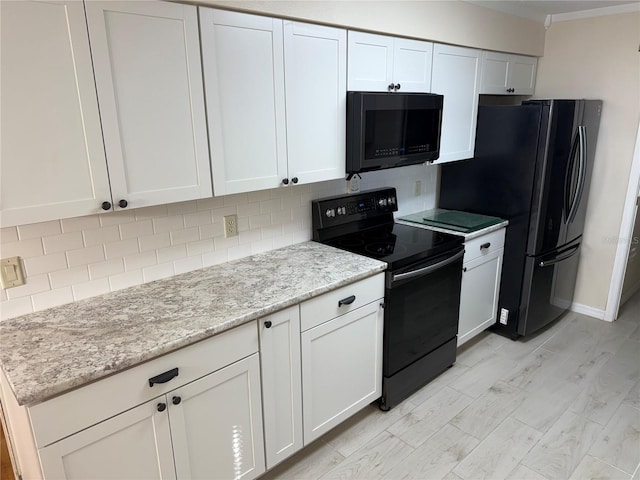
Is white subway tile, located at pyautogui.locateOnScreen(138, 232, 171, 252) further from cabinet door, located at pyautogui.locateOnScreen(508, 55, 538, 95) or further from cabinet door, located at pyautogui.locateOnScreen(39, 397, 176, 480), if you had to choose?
cabinet door, located at pyautogui.locateOnScreen(508, 55, 538, 95)

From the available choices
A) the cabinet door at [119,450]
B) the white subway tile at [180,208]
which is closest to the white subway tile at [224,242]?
the white subway tile at [180,208]

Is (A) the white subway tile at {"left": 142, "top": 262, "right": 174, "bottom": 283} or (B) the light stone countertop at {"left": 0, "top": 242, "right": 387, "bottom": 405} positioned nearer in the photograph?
(B) the light stone countertop at {"left": 0, "top": 242, "right": 387, "bottom": 405}

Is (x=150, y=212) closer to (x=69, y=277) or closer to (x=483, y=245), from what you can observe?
(x=69, y=277)

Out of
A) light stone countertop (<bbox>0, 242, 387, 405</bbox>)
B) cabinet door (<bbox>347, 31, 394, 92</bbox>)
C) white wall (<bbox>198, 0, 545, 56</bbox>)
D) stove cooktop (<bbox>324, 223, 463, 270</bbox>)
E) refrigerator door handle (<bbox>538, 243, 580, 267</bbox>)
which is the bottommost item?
refrigerator door handle (<bbox>538, 243, 580, 267</bbox>)

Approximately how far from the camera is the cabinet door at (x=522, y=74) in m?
3.27

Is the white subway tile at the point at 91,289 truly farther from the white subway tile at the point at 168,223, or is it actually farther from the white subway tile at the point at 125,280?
the white subway tile at the point at 168,223

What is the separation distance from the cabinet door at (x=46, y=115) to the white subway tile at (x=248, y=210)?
851mm

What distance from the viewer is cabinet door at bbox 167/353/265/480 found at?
159 cm

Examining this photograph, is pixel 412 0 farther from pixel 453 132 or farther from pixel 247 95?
pixel 247 95

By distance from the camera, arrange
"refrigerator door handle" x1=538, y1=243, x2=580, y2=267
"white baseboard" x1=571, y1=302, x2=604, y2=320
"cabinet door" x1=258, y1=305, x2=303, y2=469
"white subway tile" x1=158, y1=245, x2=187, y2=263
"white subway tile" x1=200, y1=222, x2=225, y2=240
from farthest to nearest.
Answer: "white baseboard" x1=571, y1=302, x2=604, y2=320 → "refrigerator door handle" x1=538, y1=243, x2=580, y2=267 → "white subway tile" x1=200, y1=222, x2=225, y2=240 → "white subway tile" x1=158, y1=245, x2=187, y2=263 → "cabinet door" x1=258, y1=305, x2=303, y2=469

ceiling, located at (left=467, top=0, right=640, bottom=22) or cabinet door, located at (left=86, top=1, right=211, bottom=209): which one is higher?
ceiling, located at (left=467, top=0, right=640, bottom=22)

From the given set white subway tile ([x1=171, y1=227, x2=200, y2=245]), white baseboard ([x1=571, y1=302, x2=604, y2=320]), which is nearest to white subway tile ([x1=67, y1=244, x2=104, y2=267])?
white subway tile ([x1=171, y1=227, x2=200, y2=245])

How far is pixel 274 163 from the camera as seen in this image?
6.52ft

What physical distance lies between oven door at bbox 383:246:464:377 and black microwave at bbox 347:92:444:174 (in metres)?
0.60
